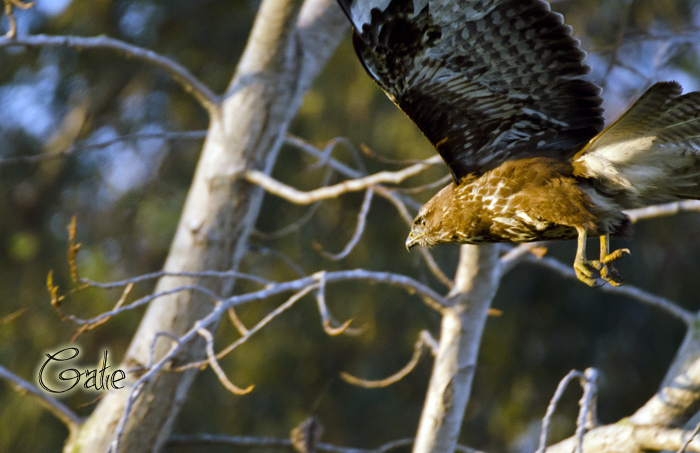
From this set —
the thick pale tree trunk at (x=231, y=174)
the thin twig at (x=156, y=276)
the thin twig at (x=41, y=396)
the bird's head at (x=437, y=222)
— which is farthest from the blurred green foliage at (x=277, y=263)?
the thin twig at (x=156, y=276)

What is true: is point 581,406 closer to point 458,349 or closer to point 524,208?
point 524,208

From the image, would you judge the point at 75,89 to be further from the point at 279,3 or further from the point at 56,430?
the point at 279,3

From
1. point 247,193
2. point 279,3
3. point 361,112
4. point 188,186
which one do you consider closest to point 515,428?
point 361,112

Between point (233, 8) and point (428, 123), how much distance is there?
5370 millimetres

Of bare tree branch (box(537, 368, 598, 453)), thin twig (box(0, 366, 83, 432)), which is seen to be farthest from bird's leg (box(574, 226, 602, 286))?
thin twig (box(0, 366, 83, 432))

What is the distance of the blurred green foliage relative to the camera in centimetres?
709

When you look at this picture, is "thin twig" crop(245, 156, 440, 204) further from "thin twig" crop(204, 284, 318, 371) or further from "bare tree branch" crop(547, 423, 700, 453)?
"bare tree branch" crop(547, 423, 700, 453)

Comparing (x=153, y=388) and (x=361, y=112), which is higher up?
(x=361, y=112)

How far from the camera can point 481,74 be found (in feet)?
9.48

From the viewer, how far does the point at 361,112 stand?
7.49 meters

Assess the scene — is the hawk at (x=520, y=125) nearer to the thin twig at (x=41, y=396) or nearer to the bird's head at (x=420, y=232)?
the bird's head at (x=420, y=232)

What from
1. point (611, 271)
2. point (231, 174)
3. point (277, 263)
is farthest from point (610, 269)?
point (277, 263)

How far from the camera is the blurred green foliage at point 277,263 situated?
709cm

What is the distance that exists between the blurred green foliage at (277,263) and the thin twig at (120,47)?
2765 mm
